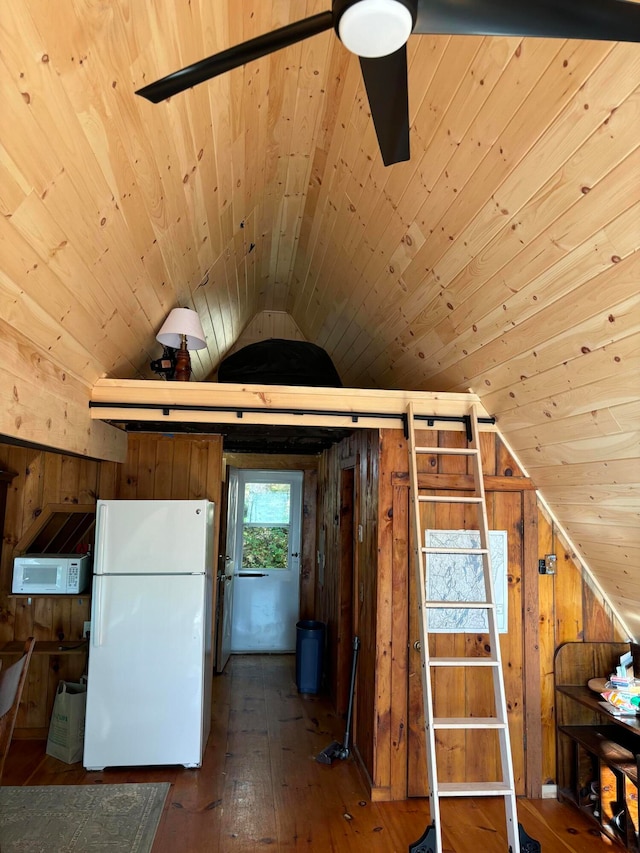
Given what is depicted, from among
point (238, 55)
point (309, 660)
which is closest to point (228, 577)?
point (309, 660)

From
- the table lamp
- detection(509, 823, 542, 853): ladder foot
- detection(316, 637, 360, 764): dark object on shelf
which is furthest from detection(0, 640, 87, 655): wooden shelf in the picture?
detection(509, 823, 542, 853): ladder foot

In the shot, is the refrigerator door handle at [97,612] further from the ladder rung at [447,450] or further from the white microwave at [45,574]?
the ladder rung at [447,450]

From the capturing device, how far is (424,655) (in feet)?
9.72

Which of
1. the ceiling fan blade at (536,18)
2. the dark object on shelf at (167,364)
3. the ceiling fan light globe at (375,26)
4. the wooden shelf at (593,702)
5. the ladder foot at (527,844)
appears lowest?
the ladder foot at (527,844)

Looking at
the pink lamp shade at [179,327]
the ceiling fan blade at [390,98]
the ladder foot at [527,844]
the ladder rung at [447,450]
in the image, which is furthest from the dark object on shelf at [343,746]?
the ceiling fan blade at [390,98]

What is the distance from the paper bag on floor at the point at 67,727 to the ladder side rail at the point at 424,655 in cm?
216

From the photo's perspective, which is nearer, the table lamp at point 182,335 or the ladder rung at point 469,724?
the ladder rung at point 469,724

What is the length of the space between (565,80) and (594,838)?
11.4 feet

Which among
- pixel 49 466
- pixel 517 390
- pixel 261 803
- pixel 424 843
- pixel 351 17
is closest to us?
pixel 351 17

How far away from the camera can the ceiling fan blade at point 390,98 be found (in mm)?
1184

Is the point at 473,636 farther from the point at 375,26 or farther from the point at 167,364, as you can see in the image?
the point at 375,26

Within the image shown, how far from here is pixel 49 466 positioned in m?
4.18

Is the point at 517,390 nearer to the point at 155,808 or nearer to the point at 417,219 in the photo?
the point at 417,219

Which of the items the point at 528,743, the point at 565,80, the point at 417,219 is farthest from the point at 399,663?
the point at 565,80
